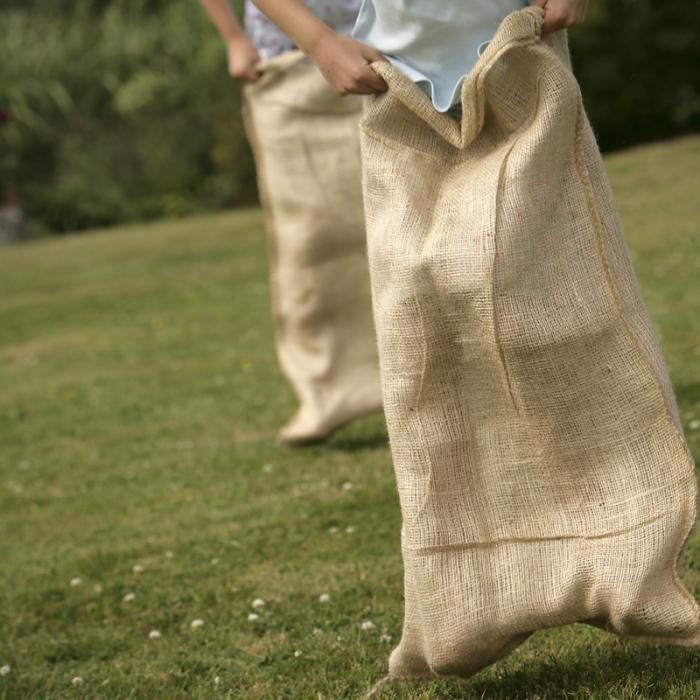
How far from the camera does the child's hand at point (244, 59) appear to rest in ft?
18.1

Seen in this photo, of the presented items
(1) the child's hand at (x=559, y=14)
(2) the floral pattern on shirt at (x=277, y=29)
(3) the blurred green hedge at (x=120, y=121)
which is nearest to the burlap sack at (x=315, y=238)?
(2) the floral pattern on shirt at (x=277, y=29)

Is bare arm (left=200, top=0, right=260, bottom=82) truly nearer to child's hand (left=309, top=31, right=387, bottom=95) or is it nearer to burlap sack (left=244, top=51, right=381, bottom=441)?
burlap sack (left=244, top=51, right=381, bottom=441)

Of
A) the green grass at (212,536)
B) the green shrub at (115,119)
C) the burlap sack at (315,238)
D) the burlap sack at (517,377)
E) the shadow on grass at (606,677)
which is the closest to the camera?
the burlap sack at (517,377)

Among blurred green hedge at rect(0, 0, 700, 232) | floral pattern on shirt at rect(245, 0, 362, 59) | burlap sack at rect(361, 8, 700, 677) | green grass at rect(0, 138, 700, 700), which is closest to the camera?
burlap sack at rect(361, 8, 700, 677)

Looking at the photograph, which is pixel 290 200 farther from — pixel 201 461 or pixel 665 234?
pixel 665 234

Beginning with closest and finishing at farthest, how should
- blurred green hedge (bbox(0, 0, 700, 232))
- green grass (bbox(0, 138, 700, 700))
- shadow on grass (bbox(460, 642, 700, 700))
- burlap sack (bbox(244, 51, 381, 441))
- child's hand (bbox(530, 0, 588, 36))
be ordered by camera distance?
child's hand (bbox(530, 0, 588, 36)) < shadow on grass (bbox(460, 642, 700, 700)) < green grass (bbox(0, 138, 700, 700)) < burlap sack (bbox(244, 51, 381, 441)) < blurred green hedge (bbox(0, 0, 700, 232))

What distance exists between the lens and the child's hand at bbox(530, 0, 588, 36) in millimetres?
2965

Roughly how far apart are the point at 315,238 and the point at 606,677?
116 inches

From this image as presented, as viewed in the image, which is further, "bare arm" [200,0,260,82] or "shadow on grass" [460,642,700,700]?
"bare arm" [200,0,260,82]

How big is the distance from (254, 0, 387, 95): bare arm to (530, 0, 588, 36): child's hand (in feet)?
1.22

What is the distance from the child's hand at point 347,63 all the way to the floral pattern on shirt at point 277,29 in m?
2.11

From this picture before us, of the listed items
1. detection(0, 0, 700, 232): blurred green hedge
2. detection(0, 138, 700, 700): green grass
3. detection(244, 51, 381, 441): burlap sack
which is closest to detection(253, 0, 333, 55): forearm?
detection(0, 138, 700, 700): green grass

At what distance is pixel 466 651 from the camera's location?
298cm

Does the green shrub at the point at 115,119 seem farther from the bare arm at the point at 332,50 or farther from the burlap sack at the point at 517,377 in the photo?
the burlap sack at the point at 517,377
